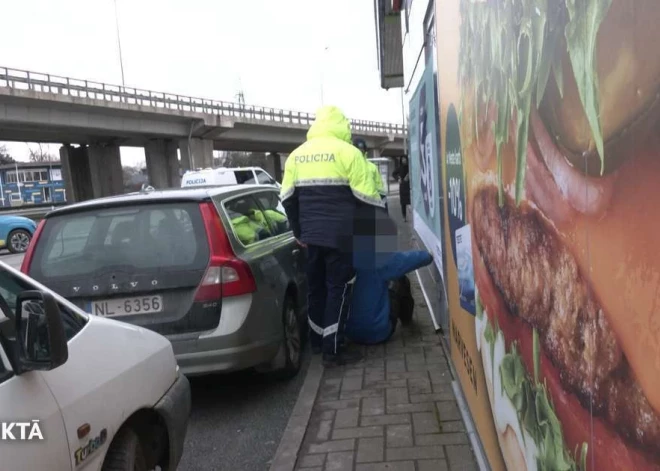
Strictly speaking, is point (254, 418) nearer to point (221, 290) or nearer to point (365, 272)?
point (221, 290)

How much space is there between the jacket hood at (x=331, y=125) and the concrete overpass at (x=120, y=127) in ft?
93.5

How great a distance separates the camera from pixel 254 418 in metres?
4.41

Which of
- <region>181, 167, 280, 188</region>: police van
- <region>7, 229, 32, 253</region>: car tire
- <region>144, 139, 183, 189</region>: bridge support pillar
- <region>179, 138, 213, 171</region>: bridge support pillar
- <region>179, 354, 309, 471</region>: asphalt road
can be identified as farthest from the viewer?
<region>144, 139, 183, 189</region>: bridge support pillar

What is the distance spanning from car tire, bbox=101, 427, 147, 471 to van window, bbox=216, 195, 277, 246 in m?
2.17

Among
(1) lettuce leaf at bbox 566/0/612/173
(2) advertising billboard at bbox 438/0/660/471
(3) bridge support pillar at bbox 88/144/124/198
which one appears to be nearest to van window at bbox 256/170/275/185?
(2) advertising billboard at bbox 438/0/660/471

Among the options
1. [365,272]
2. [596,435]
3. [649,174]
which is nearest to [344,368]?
[365,272]

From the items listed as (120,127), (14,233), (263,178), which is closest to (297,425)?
(14,233)

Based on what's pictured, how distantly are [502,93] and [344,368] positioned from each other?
359 centimetres

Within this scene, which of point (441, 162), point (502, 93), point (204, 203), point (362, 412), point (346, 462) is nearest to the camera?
point (502, 93)

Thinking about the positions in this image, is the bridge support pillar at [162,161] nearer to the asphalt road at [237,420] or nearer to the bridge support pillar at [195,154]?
the bridge support pillar at [195,154]

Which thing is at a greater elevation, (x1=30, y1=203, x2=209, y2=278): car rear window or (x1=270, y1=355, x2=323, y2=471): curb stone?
(x1=30, y1=203, x2=209, y2=278): car rear window

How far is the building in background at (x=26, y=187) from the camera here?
60906mm

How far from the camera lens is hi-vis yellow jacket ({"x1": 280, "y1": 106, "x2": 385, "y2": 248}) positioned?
4.93 metres

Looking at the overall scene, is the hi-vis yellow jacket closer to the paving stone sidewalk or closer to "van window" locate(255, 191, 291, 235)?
"van window" locate(255, 191, 291, 235)
